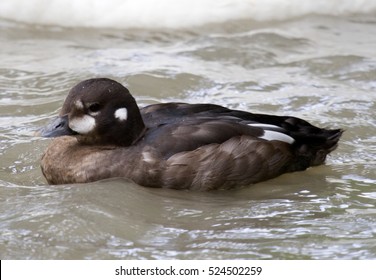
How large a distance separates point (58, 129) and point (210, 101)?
2.14 metres

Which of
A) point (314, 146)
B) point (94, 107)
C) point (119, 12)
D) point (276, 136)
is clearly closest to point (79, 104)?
point (94, 107)

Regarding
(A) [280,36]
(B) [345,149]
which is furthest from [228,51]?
(B) [345,149]

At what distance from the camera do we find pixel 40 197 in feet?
20.1

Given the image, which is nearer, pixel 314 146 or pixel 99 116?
pixel 99 116

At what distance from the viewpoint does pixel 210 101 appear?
8.19m

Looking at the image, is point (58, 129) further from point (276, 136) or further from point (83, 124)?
point (276, 136)

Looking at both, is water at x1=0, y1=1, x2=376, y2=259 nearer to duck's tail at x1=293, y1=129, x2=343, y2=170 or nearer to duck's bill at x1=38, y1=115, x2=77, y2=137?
duck's tail at x1=293, y1=129, x2=343, y2=170

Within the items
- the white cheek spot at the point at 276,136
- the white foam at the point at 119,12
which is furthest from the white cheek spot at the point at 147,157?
the white foam at the point at 119,12

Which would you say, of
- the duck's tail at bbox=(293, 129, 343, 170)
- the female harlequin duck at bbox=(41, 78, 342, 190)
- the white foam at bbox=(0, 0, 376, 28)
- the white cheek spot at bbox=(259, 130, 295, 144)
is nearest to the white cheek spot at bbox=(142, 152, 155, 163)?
the female harlequin duck at bbox=(41, 78, 342, 190)

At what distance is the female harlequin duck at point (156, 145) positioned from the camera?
630 centimetres

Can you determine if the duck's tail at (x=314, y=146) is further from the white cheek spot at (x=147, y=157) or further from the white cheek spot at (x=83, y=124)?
the white cheek spot at (x=83, y=124)

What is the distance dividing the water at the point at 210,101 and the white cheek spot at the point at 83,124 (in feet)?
1.21

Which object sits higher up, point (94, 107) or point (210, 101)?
point (94, 107)

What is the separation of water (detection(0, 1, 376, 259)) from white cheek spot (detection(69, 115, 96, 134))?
0.37m
